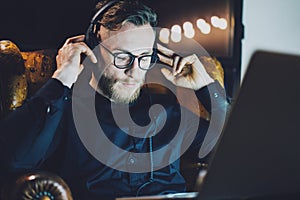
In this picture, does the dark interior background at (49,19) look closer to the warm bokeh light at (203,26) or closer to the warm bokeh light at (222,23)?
the warm bokeh light at (203,26)

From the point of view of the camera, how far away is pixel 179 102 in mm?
1925

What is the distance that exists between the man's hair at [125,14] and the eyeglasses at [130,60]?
101 millimetres

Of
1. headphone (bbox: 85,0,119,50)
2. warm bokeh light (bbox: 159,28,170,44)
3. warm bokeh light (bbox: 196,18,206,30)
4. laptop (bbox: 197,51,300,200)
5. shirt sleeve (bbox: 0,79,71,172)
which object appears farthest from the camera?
warm bokeh light (bbox: 196,18,206,30)

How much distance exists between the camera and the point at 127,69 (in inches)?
72.2

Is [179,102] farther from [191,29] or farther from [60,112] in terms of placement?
A: [60,112]

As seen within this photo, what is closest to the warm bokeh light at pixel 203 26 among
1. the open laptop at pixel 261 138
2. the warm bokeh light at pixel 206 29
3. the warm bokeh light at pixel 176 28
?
the warm bokeh light at pixel 206 29

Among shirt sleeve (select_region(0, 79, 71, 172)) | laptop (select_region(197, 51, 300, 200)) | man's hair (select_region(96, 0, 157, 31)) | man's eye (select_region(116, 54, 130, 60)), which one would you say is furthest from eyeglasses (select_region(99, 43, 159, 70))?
laptop (select_region(197, 51, 300, 200))

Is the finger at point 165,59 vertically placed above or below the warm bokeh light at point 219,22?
below

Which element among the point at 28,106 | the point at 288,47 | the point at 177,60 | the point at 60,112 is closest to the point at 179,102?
the point at 177,60

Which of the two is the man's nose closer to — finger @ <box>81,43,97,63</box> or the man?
the man

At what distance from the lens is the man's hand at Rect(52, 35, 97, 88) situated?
1722 millimetres

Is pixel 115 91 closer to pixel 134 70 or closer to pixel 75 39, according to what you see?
pixel 134 70

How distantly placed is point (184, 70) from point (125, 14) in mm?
367

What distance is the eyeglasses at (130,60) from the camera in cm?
181
